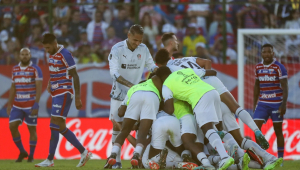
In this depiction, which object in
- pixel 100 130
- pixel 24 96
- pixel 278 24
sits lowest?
pixel 100 130

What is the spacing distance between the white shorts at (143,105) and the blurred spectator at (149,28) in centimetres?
702

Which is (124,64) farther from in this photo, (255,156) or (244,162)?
(244,162)

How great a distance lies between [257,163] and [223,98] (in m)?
1.11

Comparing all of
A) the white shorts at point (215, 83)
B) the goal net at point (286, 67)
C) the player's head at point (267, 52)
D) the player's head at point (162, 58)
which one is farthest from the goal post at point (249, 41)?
the player's head at point (162, 58)

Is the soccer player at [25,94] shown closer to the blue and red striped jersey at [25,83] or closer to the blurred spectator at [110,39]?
the blue and red striped jersey at [25,83]

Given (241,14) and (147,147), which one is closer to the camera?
(147,147)

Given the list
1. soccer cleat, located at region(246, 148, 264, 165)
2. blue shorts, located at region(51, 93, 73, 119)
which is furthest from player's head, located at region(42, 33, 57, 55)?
soccer cleat, located at region(246, 148, 264, 165)

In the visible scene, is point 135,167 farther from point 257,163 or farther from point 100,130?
point 100,130

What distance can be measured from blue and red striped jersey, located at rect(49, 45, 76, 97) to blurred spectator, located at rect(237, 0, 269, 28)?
22.4 ft

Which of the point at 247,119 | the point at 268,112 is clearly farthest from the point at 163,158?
the point at 268,112

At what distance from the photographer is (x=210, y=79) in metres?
6.97

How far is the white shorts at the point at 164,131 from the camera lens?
20.6 ft

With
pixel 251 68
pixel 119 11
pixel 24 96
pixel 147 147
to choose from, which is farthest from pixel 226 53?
pixel 147 147

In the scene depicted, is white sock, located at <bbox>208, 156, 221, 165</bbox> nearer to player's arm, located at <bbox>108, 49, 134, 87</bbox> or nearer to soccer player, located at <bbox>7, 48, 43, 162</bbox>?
player's arm, located at <bbox>108, 49, 134, 87</bbox>
